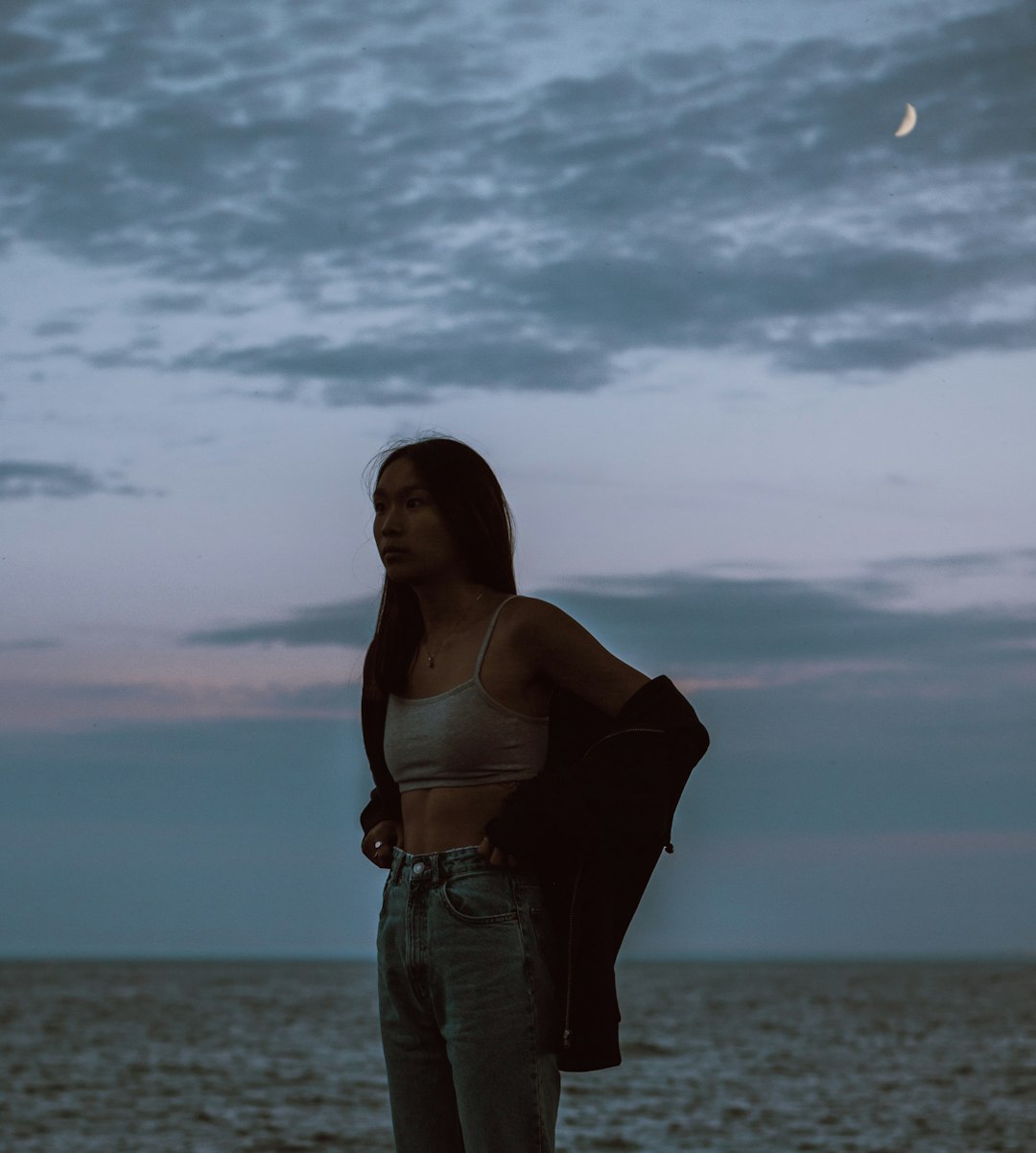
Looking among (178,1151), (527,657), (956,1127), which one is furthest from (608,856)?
(956,1127)

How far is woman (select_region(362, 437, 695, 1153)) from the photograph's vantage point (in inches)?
129

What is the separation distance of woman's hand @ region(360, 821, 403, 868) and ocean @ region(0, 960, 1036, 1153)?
55.6 ft

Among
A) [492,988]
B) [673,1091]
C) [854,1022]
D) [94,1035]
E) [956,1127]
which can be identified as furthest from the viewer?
[854,1022]

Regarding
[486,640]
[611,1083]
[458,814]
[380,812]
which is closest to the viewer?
[458,814]

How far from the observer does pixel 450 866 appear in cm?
334

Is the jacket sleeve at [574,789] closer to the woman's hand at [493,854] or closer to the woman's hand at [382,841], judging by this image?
the woman's hand at [493,854]

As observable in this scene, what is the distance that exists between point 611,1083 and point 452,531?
91.1 ft

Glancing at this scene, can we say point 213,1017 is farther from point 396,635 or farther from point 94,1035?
point 396,635

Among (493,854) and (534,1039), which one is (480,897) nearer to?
(493,854)

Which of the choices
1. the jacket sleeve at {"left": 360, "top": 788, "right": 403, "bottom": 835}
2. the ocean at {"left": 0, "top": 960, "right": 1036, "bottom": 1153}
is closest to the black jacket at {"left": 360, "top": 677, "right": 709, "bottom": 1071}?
the jacket sleeve at {"left": 360, "top": 788, "right": 403, "bottom": 835}

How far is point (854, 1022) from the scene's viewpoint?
54.4m

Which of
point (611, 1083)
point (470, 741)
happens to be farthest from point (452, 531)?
point (611, 1083)

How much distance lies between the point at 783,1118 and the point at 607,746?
22.1m

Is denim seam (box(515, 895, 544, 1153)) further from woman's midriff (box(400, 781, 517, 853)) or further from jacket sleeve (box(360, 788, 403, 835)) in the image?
jacket sleeve (box(360, 788, 403, 835))
